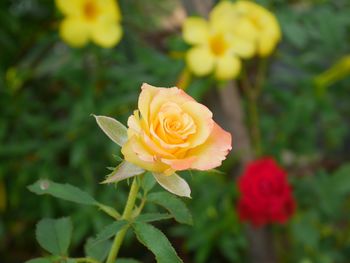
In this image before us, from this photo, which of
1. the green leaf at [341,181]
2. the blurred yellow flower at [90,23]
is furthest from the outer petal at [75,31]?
the green leaf at [341,181]

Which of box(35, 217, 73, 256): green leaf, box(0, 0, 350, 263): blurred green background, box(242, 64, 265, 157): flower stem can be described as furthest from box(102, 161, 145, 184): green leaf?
box(242, 64, 265, 157): flower stem

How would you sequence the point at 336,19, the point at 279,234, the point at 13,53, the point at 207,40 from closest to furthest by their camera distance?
the point at 207,40, the point at 336,19, the point at 13,53, the point at 279,234

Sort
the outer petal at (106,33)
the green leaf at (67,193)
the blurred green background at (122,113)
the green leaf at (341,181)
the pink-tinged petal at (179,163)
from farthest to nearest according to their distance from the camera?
the green leaf at (341,181) → the blurred green background at (122,113) → the outer petal at (106,33) → the green leaf at (67,193) → the pink-tinged petal at (179,163)

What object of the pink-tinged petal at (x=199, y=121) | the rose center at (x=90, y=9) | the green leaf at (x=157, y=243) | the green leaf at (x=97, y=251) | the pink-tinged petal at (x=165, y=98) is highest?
the pink-tinged petal at (x=165, y=98)

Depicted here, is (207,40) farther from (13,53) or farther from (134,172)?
(134,172)

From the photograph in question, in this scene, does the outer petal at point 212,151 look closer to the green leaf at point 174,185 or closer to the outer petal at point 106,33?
the green leaf at point 174,185

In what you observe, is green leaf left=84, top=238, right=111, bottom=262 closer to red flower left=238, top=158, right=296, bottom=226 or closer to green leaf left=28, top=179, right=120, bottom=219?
green leaf left=28, top=179, right=120, bottom=219

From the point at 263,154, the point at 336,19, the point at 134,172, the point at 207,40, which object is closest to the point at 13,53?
the point at 207,40
